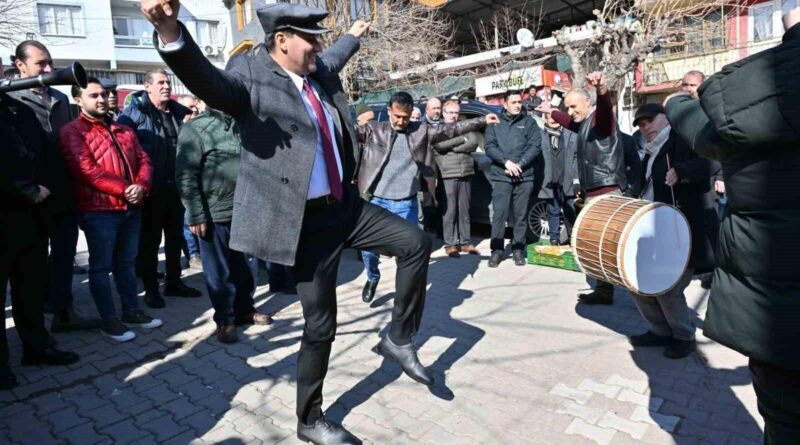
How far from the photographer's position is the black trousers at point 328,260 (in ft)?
9.09

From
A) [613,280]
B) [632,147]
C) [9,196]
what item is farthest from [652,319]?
[9,196]

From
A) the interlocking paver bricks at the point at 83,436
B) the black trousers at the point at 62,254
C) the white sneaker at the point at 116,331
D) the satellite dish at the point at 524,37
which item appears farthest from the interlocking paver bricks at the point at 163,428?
the satellite dish at the point at 524,37

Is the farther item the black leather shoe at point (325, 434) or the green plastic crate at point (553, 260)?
the green plastic crate at point (553, 260)

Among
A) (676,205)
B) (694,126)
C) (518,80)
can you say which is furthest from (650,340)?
(518,80)

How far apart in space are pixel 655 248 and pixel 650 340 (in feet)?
2.97

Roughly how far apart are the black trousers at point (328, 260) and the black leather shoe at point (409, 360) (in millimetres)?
321

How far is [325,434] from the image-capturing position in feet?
9.24

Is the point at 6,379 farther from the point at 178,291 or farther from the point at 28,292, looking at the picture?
the point at 178,291

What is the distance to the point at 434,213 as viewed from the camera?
8.28 metres

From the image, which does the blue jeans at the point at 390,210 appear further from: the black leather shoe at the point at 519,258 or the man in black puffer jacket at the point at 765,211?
the man in black puffer jacket at the point at 765,211

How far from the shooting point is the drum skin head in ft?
11.6

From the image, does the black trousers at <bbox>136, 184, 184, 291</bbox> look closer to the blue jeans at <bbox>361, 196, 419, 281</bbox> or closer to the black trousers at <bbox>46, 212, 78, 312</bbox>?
the black trousers at <bbox>46, 212, 78, 312</bbox>

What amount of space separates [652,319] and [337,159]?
2.73 meters

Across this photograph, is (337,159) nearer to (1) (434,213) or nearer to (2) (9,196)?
(2) (9,196)
